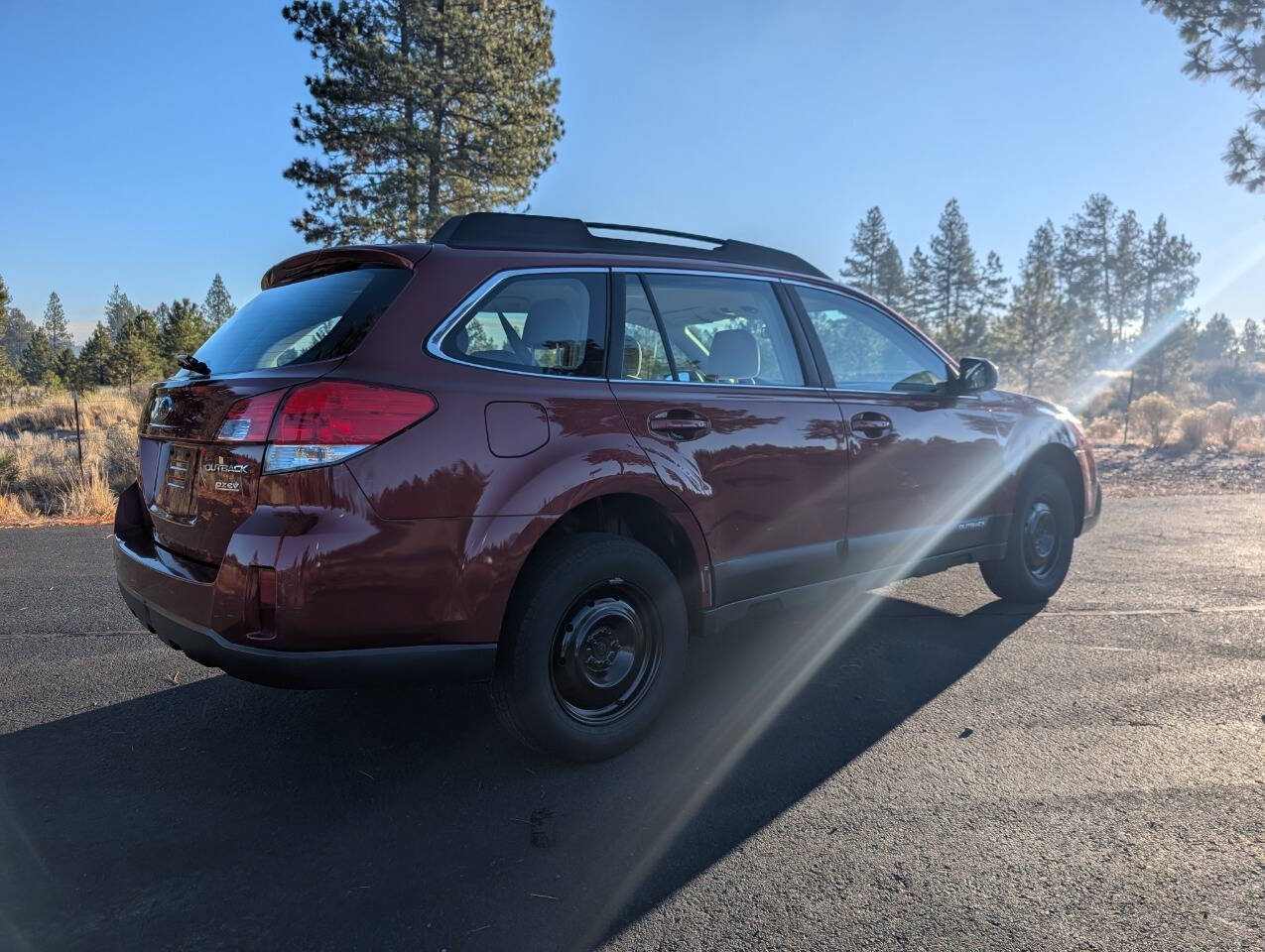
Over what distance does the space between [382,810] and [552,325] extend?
1.77m

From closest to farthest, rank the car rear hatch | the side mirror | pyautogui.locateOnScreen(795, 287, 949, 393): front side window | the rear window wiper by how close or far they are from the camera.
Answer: the car rear hatch → the rear window wiper → pyautogui.locateOnScreen(795, 287, 949, 393): front side window → the side mirror

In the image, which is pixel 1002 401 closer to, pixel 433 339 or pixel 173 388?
pixel 433 339

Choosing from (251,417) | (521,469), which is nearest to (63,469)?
(251,417)

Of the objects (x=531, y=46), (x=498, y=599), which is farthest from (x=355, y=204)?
(x=498, y=599)

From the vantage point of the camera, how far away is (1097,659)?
13.6 ft

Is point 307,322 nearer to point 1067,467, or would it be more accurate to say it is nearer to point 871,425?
point 871,425

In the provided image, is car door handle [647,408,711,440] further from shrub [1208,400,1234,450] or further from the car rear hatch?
Answer: shrub [1208,400,1234,450]

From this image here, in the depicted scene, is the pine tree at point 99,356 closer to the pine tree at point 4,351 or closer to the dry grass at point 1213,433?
the pine tree at point 4,351

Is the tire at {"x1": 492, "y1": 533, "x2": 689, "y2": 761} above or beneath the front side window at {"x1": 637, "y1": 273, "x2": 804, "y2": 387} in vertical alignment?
beneath

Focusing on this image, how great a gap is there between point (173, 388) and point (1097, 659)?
4.37 metres

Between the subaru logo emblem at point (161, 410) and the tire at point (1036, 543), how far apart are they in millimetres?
4414

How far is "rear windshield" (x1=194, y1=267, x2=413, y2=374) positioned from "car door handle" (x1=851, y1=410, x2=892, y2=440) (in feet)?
7.22

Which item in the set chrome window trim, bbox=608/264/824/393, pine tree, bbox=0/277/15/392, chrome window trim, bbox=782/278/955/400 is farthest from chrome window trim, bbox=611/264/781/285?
pine tree, bbox=0/277/15/392

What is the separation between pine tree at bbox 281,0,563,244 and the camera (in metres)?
20.4
